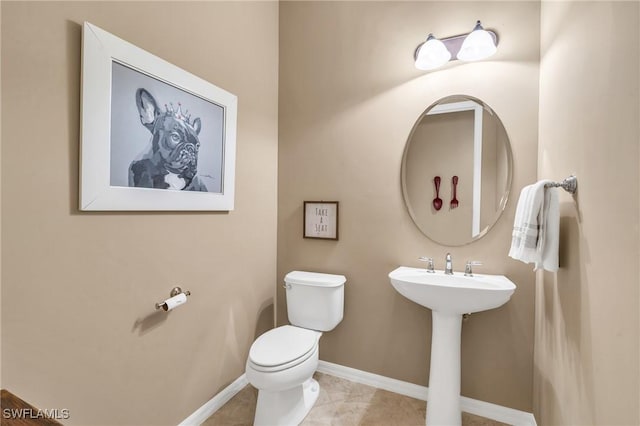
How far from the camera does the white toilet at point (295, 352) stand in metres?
1.47

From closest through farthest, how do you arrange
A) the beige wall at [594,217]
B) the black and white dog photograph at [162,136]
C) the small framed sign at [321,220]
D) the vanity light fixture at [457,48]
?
the beige wall at [594,217] < the black and white dog photograph at [162,136] < the vanity light fixture at [457,48] < the small framed sign at [321,220]

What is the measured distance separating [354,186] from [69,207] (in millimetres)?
1546

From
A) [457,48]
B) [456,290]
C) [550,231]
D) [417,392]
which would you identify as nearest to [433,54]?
[457,48]

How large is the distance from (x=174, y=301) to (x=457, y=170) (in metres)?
1.75

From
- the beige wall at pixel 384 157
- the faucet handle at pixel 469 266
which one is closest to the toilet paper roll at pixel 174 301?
the beige wall at pixel 384 157

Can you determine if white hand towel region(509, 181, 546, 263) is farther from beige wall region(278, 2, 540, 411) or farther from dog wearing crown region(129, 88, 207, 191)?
dog wearing crown region(129, 88, 207, 191)

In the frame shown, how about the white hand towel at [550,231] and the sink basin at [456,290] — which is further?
the sink basin at [456,290]

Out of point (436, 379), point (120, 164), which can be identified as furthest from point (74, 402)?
point (436, 379)

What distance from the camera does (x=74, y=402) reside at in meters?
1.15

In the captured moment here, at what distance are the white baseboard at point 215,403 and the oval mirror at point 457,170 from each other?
5.19 ft

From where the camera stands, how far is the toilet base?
1580 millimetres

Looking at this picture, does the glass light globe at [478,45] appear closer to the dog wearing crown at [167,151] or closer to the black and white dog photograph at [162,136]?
the black and white dog photograph at [162,136]

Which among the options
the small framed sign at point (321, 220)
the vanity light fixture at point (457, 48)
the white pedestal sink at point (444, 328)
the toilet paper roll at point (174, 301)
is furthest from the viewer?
the small framed sign at point (321, 220)

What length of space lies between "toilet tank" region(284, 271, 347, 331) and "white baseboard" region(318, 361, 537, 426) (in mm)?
456
